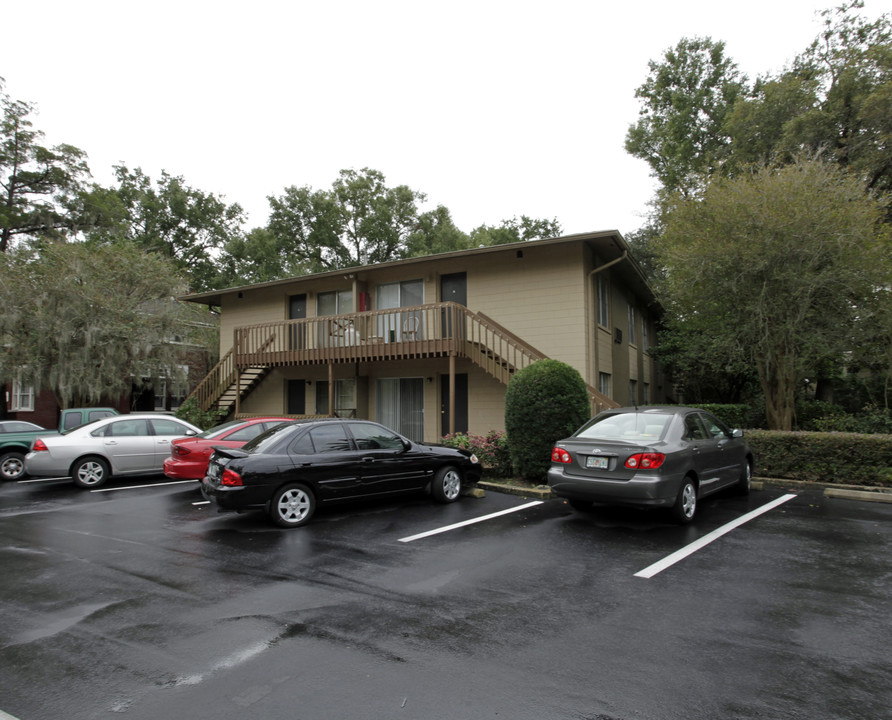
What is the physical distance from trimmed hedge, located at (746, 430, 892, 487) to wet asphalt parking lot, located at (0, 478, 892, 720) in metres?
2.98

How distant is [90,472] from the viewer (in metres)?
10.8

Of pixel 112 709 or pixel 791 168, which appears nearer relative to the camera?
pixel 112 709

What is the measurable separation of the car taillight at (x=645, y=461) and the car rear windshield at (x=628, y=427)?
0.44 m

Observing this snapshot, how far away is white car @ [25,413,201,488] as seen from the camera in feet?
34.5

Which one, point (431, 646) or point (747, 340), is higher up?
point (747, 340)

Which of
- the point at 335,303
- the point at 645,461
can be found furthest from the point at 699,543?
the point at 335,303

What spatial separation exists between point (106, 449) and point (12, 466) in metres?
2.74

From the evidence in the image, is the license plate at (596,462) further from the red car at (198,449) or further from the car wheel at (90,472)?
the car wheel at (90,472)

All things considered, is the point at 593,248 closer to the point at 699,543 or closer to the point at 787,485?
the point at 787,485

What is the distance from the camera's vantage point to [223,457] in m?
7.23

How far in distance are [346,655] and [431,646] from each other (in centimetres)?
56

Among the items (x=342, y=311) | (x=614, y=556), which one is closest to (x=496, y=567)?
(x=614, y=556)

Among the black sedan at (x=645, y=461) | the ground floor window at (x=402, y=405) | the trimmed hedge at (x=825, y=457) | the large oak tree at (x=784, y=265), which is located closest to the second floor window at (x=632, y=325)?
the large oak tree at (x=784, y=265)

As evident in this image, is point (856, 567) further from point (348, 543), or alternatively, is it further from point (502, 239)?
point (502, 239)
